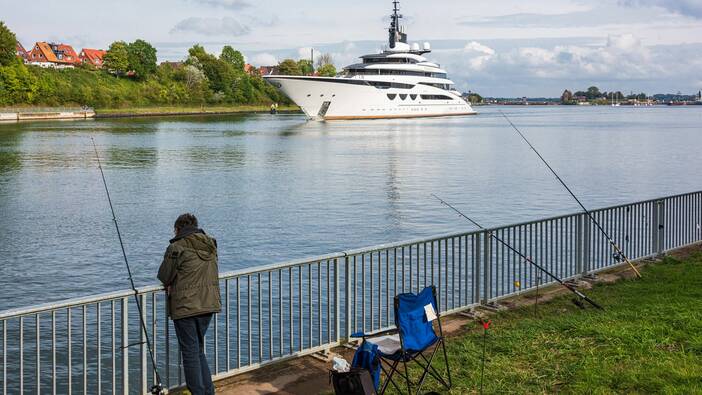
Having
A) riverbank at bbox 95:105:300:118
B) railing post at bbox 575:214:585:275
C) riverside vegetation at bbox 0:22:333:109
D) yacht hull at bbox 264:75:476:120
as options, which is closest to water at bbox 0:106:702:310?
railing post at bbox 575:214:585:275

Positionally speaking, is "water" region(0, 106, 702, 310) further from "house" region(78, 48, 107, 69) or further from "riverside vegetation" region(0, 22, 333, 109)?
"house" region(78, 48, 107, 69)

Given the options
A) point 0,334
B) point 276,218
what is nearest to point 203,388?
point 0,334

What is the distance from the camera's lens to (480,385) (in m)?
6.43

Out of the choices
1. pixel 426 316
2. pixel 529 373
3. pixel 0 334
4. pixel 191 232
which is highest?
pixel 191 232

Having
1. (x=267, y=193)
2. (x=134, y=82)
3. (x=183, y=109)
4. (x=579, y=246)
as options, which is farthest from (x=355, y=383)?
(x=134, y=82)

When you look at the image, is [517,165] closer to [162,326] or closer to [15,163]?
[15,163]

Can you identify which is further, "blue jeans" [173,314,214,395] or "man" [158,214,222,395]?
"blue jeans" [173,314,214,395]

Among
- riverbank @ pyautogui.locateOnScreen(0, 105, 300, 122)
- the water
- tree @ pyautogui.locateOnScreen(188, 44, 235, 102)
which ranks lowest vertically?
the water

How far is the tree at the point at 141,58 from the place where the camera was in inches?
5753

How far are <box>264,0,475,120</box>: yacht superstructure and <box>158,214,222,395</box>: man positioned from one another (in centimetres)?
9915

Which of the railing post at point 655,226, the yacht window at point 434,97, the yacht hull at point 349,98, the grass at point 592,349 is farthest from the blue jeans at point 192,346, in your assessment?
the yacht window at point 434,97

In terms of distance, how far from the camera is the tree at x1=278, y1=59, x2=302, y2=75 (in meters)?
184

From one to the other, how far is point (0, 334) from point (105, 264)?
5.37 meters

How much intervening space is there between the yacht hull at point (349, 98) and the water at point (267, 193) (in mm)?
45329
